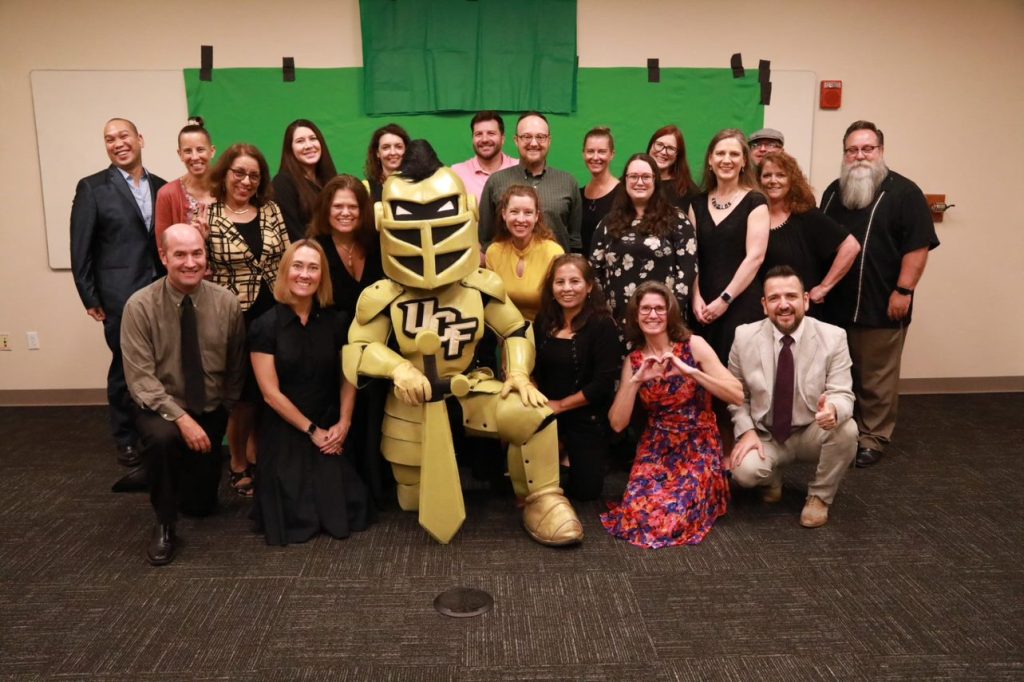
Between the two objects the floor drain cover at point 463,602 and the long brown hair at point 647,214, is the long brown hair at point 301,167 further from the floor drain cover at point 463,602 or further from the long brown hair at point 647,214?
the floor drain cover at point 463,602

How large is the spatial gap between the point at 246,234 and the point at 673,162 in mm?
1893

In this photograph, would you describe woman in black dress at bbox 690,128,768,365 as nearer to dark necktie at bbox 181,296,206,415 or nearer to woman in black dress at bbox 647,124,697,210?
woman in black dress at bbox 647,124,697,210

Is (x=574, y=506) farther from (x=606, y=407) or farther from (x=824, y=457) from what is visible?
(x=824, y=457)

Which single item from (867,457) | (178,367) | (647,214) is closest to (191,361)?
(178,367)

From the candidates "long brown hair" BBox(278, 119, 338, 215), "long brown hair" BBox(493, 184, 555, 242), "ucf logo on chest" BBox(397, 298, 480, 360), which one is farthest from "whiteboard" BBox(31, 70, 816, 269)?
"ucf logo on chest" BBox(397, 298, 480, 360)

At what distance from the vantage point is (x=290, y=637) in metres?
2.22

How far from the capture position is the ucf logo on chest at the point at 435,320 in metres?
2.77

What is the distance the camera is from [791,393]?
291 centimetres

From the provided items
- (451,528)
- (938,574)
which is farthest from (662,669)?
(938,574)

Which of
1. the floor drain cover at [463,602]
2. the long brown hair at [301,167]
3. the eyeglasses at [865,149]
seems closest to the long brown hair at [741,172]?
the eyeglasses at [865,149]

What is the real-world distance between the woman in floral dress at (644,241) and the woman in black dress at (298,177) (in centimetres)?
127

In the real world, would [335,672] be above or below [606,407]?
below

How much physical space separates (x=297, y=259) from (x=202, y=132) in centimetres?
92

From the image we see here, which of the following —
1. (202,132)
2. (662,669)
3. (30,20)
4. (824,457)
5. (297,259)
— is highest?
(30,20)
